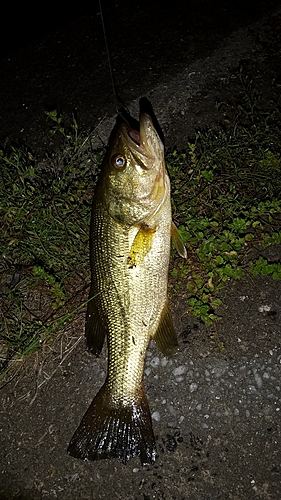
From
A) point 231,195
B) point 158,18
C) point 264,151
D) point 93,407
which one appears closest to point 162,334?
point 93,407

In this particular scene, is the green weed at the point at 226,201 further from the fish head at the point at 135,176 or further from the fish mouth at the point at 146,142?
the fish mouth at the point at 146,142

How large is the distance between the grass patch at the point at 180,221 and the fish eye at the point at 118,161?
33.2 inches

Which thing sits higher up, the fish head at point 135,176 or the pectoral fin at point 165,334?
the fish head at point 135,176

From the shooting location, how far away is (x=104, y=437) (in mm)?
3045

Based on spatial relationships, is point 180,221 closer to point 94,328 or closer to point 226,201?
point 226,201

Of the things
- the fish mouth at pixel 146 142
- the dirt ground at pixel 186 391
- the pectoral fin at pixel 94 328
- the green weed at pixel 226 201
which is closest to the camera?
the fish mouth at pixel 146 142

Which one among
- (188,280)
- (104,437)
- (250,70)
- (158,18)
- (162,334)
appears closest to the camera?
(104,437)

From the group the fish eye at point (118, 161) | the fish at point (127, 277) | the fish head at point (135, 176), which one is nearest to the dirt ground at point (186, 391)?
the fish at point (127, 277)

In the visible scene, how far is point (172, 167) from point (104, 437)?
2.12 meters

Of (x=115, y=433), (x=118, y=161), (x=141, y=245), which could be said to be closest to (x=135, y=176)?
(x=118, y=161)

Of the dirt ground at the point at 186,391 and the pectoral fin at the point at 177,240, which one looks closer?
the dirt ground at the point at 186,391

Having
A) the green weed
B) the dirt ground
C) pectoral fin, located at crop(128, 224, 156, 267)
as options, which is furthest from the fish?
the green weed

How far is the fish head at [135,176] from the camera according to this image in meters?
2.96

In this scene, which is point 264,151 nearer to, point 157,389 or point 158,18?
point 157,389
